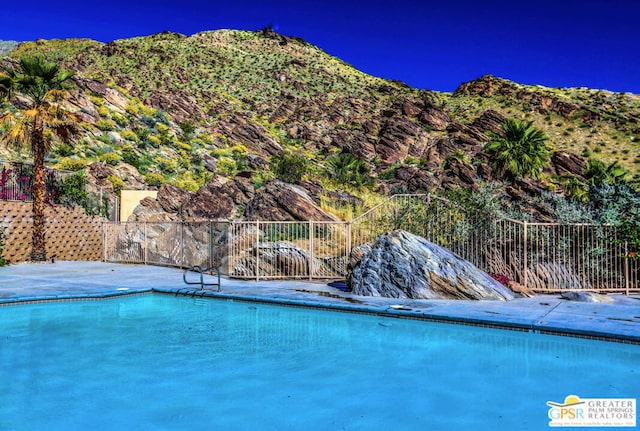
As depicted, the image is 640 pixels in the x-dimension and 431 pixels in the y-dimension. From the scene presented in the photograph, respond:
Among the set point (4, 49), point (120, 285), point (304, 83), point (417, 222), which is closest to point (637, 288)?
point (417, 222)

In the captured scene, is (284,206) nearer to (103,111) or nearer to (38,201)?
(38,201)

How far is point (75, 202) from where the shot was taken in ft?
78.9

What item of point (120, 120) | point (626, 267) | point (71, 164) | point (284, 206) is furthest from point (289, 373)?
point (120, 120)

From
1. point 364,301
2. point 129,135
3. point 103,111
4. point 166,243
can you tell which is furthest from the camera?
point 103,111

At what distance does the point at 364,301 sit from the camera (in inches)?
455

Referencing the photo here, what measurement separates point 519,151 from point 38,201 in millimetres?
37047

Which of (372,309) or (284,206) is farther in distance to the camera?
(284,206)

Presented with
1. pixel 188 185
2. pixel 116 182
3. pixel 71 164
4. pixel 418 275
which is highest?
pixel 71 164

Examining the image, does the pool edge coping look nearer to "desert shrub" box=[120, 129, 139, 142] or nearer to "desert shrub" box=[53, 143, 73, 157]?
"desert shrub" box=[53, 143, 73, 157]

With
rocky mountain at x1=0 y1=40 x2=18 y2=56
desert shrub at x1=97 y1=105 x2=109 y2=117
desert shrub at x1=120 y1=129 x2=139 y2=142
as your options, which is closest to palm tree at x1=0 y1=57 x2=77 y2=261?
desert shrub at x1=120 y1=129 x2=139 y2=142

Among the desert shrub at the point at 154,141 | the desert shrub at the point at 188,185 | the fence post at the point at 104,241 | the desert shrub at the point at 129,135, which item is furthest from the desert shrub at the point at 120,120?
the fence post at the point at 104,241

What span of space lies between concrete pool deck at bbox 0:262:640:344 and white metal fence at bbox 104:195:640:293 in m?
0.90

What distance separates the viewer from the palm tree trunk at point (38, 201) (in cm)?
2081

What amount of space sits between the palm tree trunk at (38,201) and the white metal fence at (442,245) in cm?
413
